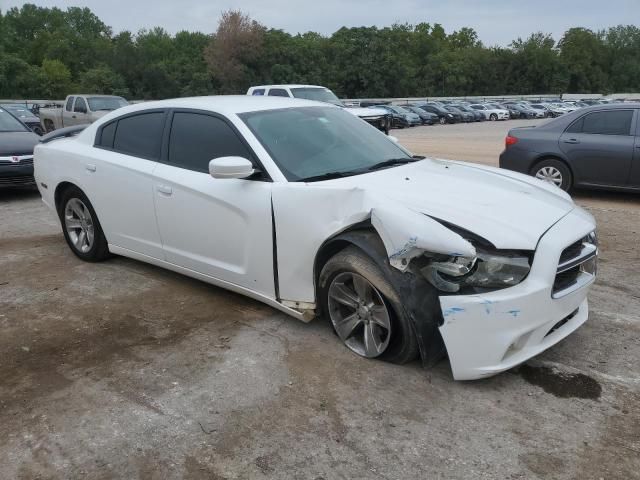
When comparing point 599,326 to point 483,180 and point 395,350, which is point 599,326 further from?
point 395,350

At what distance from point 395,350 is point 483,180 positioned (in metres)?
1.41

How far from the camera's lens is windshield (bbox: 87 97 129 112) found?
16.9 m

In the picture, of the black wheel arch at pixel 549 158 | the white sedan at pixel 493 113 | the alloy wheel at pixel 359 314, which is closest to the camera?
the alloy wheel at pixel 359 314

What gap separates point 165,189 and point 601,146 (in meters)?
6.57

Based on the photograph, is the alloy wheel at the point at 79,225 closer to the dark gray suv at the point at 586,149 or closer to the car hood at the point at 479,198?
the car hood at the point at 479,198

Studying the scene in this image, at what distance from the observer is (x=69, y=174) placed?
18.2 ft

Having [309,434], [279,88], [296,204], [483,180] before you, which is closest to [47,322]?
[296,204]

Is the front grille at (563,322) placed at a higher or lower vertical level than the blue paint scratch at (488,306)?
lower

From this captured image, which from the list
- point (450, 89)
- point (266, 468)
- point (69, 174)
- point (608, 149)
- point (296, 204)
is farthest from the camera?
point (450, 89)

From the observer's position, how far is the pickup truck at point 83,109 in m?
16.7

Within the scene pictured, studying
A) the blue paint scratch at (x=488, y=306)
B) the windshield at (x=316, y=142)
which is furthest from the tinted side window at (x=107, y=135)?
the blue paint scratch at (x=488, y=306)

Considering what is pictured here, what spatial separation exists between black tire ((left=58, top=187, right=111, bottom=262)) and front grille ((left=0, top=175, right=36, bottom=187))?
400 centimetres

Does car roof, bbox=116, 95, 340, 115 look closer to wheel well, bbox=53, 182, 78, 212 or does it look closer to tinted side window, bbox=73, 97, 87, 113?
wheel well, bbox=53, 182, 78, 212

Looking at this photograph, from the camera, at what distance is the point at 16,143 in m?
9.46
